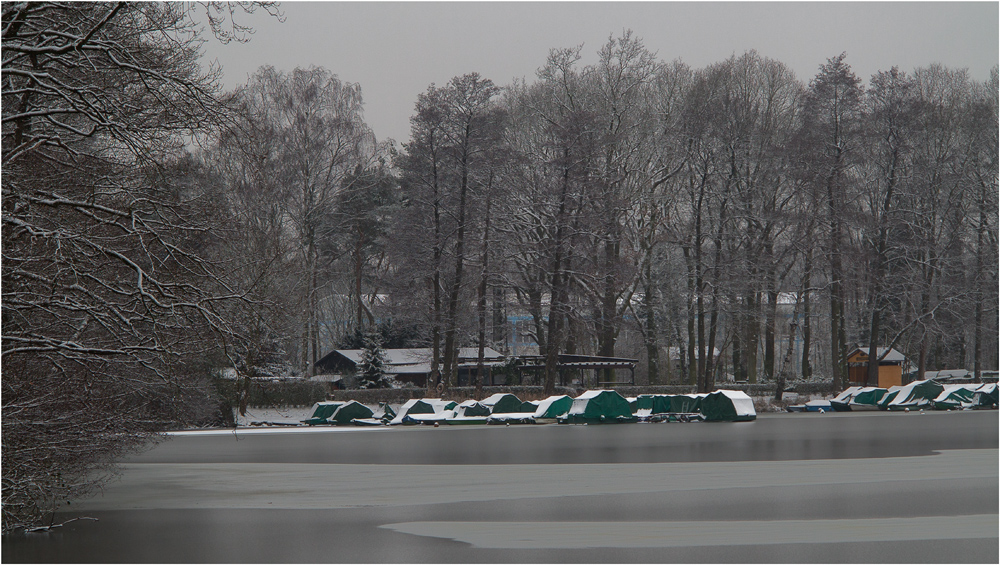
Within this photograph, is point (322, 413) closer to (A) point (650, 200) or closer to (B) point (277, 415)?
(B) point (277, 415)

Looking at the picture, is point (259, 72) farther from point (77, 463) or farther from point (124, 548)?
point (124, 548)

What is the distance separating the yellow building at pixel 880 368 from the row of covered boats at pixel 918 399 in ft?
25.7

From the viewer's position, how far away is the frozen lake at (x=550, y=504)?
10.6m

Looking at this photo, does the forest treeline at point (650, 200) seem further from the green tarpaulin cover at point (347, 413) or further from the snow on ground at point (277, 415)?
the green tarpaulin cover at point (347, 413)

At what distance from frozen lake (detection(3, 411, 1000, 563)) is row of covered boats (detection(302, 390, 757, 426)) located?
37.3 feet

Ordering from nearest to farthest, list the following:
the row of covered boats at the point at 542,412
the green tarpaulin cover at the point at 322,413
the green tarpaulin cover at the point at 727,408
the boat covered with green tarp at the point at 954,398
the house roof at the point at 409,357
Answer: 1. the row of covered boats at the point at 542,412
2. the green tarpaulin cover at the point at 727,408
3. the green tarpaulin cover at the point at 322,413
4. the boat covered with green tarp at the point at 954,398
5. the house roof at the point at 409,357

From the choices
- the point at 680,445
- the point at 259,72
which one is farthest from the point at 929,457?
the point at 259,72

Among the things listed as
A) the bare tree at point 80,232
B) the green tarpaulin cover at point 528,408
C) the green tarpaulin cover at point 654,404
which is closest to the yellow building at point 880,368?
the green tarpaulin cover at point 654,404

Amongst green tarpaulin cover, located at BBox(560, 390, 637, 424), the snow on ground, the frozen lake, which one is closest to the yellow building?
green tarpaulin cover, located at BBox(560, 390, 637, 424)

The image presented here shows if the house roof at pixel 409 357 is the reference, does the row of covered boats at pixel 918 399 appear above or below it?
below

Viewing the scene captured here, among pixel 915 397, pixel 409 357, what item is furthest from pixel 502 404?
pixel 915 397

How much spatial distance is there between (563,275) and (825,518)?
3452 cm

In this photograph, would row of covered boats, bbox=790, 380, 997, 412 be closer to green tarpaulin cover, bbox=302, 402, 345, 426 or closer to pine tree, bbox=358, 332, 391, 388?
pine tree, bbox=358, 332, 391, 388

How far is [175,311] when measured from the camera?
995 centimetres
